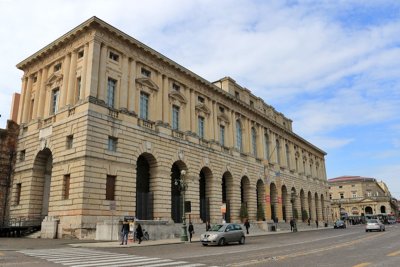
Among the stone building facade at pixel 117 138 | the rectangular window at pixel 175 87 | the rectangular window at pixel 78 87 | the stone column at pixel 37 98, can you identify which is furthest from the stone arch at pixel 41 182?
the rectangular window at pixel 175 87

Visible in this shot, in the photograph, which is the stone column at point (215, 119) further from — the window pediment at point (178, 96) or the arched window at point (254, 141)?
the arched window at point (254, 141)

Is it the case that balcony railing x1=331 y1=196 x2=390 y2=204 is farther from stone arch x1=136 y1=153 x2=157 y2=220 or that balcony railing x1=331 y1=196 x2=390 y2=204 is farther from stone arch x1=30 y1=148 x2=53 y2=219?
stone arch x1=30 y1=148 x2=53 y2=219

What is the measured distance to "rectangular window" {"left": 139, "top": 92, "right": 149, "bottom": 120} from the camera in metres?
34.2

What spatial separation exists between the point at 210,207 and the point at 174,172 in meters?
6.13

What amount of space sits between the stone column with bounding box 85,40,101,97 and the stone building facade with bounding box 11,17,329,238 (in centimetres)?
9

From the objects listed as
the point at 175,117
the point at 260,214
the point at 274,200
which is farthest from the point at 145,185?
the point at 274,200

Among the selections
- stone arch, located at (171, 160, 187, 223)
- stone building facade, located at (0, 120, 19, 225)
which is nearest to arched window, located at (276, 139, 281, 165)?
stone arch, located at (171, 160, 187, 223)

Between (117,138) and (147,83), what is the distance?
7265mm

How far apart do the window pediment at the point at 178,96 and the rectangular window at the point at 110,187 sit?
12121mm

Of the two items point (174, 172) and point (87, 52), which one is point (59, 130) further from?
point (174, 172)

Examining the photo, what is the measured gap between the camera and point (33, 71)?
3716 cm

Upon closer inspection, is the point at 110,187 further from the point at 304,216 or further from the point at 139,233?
the point at 304,216

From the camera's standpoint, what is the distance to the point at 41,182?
1293 inches

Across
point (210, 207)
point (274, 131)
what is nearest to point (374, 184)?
point (274, 131)
